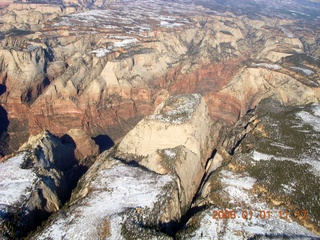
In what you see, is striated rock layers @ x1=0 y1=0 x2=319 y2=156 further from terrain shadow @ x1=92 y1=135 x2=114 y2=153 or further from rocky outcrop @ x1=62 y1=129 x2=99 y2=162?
rocky outcrop @ x1=62 y1=129 x2=99 y2=162

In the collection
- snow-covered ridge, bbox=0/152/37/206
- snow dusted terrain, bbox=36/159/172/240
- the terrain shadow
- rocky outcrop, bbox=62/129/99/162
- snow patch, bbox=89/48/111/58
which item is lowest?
the terrain shadow

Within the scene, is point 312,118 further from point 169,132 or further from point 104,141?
point 104,141

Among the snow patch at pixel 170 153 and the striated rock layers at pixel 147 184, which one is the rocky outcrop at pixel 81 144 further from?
the snow patch at pixel 170 153

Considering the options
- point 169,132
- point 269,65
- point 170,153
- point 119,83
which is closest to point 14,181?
point 170,153

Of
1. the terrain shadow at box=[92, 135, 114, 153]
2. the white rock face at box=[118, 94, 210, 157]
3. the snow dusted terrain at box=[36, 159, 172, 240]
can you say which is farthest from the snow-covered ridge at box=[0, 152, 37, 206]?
the terrain shadow at box=[92, 135, 114, 153]

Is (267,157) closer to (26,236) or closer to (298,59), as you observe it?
(26,236)

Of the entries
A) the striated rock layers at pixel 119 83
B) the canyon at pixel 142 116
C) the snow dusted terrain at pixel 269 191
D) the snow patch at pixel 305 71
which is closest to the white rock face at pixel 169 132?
the canyon at pixel 142 116
